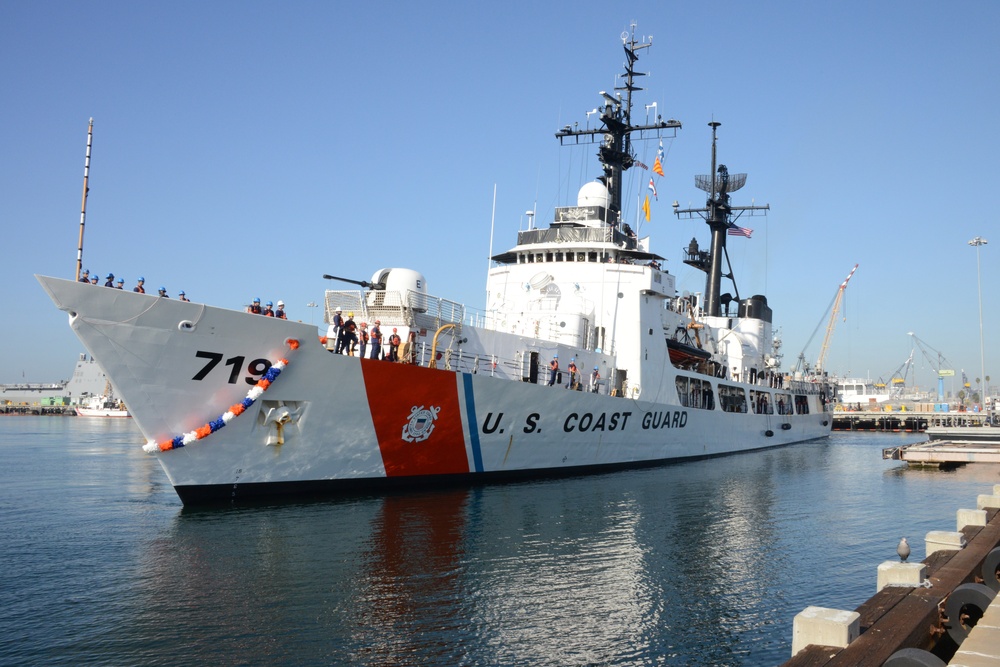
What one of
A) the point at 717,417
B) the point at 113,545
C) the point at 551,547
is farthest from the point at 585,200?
the point at 113,545

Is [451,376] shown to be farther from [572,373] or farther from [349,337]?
[572,373]

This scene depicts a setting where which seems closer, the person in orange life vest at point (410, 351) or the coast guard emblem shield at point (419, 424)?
the coast guard emblem shield at point (419, 424)

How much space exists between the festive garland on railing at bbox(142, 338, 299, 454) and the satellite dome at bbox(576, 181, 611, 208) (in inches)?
524

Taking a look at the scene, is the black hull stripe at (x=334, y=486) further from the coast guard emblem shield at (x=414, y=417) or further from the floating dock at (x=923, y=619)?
the floating dock at (x=923, y=619)

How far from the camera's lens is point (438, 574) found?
27.8 feet

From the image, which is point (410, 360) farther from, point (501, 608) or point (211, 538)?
point (501, 608)

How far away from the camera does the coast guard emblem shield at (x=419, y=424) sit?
13.4 metres

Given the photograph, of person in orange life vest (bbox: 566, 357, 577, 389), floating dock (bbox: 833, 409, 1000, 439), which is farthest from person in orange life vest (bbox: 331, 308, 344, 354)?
floating dock (bbox: 833, 409, 1000, 439)

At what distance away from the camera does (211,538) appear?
997cm

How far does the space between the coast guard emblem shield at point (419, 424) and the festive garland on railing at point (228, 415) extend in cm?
261

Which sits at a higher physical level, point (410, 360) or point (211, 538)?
point (410, 360)

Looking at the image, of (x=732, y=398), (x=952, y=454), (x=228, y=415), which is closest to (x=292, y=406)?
(x=228, y=415)

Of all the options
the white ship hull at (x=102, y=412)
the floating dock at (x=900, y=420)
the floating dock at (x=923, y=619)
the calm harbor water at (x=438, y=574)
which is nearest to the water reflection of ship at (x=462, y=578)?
the calm harbor water at (x=438, y=574)

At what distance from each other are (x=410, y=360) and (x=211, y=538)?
4849mm
